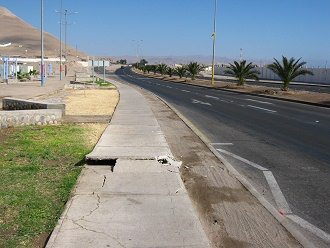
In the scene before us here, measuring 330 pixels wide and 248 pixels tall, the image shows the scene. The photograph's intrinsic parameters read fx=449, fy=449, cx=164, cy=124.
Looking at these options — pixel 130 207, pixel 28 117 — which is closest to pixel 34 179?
pixel 130 207

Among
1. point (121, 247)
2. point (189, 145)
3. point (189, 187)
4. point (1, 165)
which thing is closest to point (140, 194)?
point (189, 187)

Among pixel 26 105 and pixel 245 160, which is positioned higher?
pixel 26 105

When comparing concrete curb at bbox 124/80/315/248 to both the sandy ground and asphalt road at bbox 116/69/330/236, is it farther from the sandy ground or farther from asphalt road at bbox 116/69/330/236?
the sandy ground

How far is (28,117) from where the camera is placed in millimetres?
14023

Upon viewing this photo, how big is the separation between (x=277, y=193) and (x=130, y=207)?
2.57 meters

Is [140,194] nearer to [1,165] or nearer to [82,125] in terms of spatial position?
[1,165]

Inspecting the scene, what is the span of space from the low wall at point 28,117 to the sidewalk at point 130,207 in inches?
211

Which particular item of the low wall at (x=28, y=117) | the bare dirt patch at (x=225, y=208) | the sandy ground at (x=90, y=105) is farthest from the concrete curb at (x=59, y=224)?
the sandy ground at (x=90, y=105)

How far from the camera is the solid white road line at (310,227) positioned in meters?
5.27

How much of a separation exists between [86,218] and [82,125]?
30.3 feet

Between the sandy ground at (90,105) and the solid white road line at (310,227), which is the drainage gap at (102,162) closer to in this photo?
the solid white road line at (310,227)

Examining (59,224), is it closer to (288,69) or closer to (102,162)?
(102,162)

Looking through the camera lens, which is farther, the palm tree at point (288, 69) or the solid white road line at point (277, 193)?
the palm tree at point (288, 69)

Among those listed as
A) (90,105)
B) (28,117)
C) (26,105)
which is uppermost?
(26,105)
